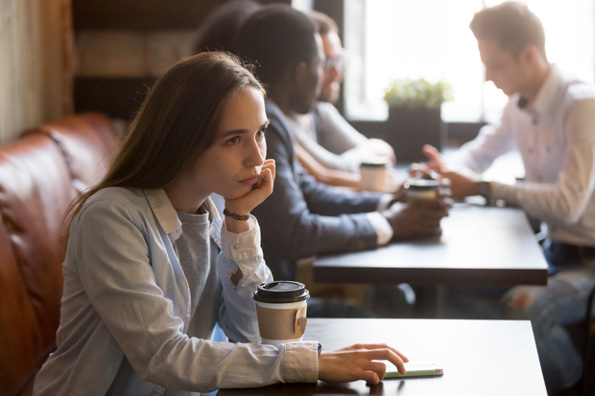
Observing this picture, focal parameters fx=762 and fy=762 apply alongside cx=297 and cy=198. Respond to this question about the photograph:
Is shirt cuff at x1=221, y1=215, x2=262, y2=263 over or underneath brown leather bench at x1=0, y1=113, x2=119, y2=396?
over

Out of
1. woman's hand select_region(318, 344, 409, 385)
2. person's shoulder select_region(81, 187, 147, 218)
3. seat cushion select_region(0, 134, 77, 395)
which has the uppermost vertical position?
person's shoulder select_region(81, 187, 147, 218)

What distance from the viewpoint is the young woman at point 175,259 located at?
1226mm

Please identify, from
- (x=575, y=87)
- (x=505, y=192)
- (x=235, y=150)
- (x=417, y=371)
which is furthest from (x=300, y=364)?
(x=575, y=87)

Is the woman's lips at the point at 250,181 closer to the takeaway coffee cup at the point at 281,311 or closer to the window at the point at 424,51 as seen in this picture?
the takeaway coffee cup at the point at 281,311

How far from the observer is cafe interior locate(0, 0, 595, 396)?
4.76 ft

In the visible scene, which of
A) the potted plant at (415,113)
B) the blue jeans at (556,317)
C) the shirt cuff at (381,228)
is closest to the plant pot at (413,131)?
the potted plant at (415,113)

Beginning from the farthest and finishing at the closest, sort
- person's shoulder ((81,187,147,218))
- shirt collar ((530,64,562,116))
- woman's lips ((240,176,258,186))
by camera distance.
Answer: shirt collar ((530,64,562,116)), woman's lips ((240,176,258,186)), person's shoulder ((81,187,147,218))

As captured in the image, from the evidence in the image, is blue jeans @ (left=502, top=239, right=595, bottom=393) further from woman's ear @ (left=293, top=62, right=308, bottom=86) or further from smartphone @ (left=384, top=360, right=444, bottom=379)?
smartphone @ (left=384, top=360, right=444, bottom=379)

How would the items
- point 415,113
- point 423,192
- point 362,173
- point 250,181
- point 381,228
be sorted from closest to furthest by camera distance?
point 250,181, point 381,228, point 423,192, point 362,173, point 415,113

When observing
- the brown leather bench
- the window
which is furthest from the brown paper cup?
the window

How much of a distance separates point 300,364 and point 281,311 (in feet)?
0.33

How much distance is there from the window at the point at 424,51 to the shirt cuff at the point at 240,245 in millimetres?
2583

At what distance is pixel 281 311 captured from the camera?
4.17 ft

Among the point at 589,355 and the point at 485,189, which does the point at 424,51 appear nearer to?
the point at 485,189
